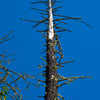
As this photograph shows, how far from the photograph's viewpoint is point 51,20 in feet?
21.8

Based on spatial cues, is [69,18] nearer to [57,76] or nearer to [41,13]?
[41,13]

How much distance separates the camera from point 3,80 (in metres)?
5.79

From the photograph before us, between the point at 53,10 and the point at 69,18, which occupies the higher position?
the point at 53,10

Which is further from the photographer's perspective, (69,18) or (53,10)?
(53,10)

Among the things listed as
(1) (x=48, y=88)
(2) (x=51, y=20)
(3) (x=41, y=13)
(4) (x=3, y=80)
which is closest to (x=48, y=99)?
(1) (x=48, y=88)

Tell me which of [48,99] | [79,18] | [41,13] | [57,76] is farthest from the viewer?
[41,13]

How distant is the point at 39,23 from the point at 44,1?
1.19 m

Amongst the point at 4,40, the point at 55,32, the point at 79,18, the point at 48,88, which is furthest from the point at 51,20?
the point at 48,88

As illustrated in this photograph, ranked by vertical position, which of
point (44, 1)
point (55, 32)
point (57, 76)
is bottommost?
point (57, 76)

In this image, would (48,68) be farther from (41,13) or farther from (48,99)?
(41,13)

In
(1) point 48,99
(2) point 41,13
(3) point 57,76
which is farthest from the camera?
(2) point 41,13

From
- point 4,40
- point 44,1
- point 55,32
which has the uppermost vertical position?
point 44,1

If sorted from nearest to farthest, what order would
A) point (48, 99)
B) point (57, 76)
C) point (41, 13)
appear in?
point (48, 99), point (57, 76), point (41, 13)

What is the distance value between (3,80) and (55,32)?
2.37 metres
